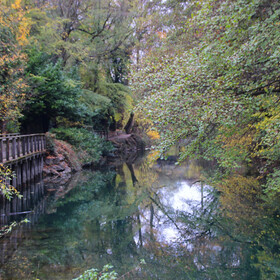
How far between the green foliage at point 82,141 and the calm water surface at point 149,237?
608 centimetres

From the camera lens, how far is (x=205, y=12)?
6332 millimetres

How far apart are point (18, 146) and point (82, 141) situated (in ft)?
25.2

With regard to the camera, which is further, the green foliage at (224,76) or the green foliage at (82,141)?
the green foliage at (82,141)

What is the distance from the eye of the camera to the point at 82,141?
1988 cm

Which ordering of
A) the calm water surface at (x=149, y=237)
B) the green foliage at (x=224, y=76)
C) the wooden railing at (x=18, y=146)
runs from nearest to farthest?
1. the green foliage at (x=224, y=76)
2. the calm water surface at (x=149, y=237)
3. the wooden railing at (x=18, y=146)

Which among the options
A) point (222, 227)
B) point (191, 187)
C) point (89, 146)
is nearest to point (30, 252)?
point (222, 227)

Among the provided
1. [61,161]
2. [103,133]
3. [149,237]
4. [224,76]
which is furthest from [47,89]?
[103,133]

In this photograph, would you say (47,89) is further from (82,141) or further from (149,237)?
(149,237)

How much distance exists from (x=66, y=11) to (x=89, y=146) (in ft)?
30.0

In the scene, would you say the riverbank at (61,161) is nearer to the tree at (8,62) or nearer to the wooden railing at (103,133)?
the tree at (8,62)

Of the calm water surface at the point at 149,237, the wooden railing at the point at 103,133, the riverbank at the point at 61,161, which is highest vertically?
the wooden railing at the point at 103,133

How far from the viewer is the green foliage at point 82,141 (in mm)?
18922

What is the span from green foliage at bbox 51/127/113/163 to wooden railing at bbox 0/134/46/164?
247 centimetres

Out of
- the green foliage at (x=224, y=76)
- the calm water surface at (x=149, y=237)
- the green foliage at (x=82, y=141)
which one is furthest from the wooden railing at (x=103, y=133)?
the green foliage at (x=224, y=76)
